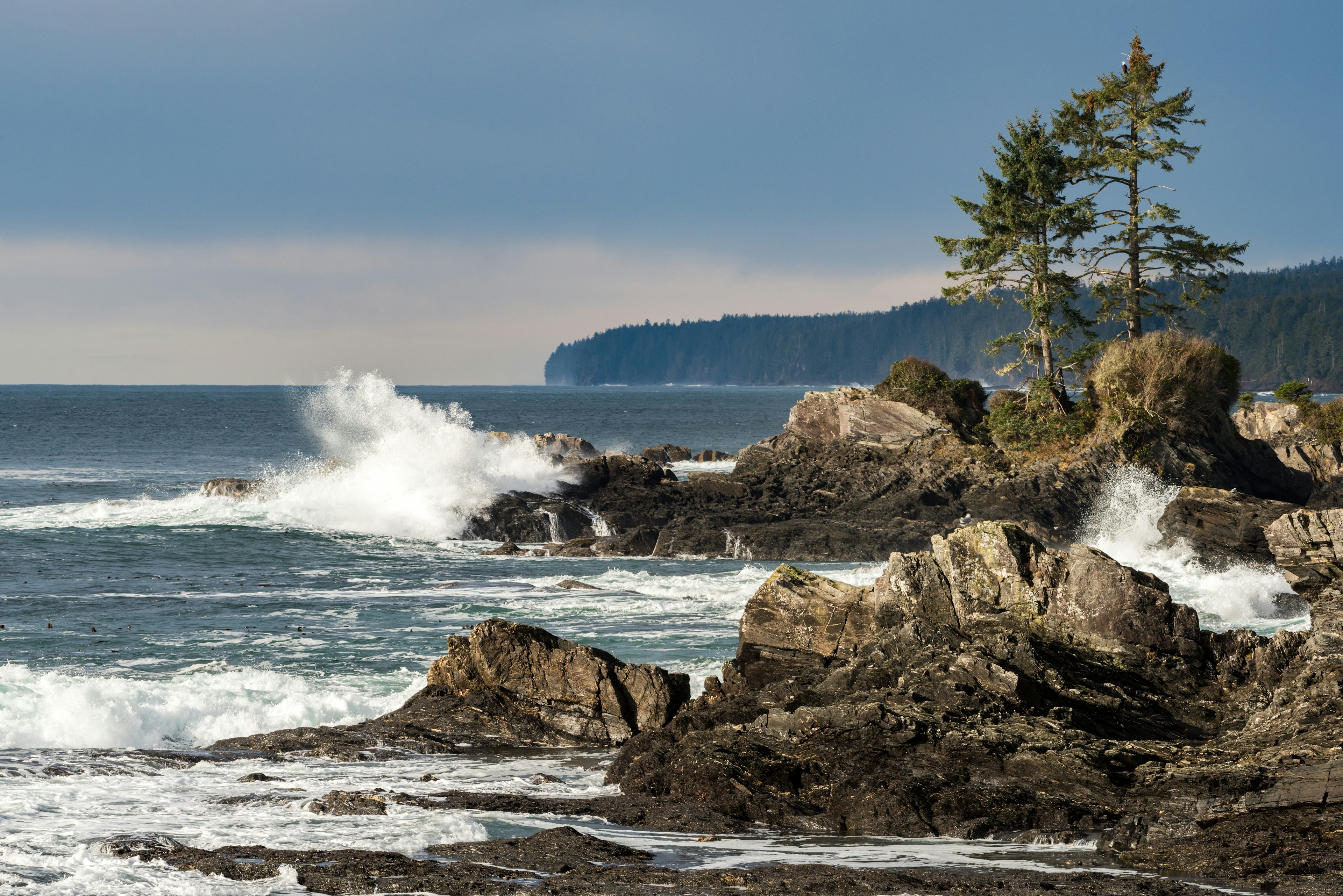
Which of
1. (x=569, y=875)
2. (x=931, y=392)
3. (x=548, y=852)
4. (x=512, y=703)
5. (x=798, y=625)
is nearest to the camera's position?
(x=569, y=875)

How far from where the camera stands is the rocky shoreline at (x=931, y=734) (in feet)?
23.9

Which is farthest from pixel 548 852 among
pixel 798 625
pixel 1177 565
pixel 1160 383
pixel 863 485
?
pixel 1160 383

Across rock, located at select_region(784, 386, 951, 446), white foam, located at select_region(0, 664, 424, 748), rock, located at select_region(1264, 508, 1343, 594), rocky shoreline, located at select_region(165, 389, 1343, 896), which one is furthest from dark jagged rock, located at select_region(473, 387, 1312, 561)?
white foam, located at select_region(0, 664, 424, 748)

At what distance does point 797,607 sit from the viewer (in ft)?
44.3

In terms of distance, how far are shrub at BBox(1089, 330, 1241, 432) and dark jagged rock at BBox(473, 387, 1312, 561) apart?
50 cm

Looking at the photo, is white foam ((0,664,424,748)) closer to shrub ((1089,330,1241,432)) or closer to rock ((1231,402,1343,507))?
shrub ((1089,330,1241,432))

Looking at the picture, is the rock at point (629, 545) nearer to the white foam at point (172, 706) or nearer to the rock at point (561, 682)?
the white foam at point (172, 706)

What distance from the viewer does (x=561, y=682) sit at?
498 inches

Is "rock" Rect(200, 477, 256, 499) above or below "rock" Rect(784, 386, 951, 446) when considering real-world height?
below

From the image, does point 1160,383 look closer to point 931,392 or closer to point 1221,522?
point 931,392

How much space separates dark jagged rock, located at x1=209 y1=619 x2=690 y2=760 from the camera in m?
11.8

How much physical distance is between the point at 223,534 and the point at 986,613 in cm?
2523

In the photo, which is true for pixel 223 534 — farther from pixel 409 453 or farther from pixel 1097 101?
pixel 1097 101

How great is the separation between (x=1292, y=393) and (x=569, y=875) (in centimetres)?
4014
